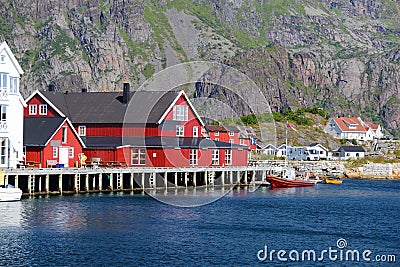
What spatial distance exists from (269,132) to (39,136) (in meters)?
106

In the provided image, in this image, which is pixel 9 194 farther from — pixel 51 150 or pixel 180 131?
pixel 180 131

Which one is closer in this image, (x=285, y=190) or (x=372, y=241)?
(x=372, y=241)

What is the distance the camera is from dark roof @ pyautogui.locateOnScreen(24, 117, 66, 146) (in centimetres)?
7936

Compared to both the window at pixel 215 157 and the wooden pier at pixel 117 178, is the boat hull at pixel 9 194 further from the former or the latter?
the window at pixel 215 157

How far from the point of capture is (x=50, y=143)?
8012 centimetres

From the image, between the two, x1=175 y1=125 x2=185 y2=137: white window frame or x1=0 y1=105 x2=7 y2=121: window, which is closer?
x1=0 y1=105 x2=7 y2=121: window

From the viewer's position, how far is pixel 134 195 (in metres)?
80.4

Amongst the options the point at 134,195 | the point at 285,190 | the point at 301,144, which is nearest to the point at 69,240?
the point at 134,195

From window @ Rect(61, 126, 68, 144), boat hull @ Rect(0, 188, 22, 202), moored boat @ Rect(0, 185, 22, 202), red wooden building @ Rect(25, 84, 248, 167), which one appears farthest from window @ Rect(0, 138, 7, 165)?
red wooden building @ Rect(25, 84, 248, 167)

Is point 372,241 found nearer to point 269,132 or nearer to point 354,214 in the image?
point 354,214

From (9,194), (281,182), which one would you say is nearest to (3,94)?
(9,194)

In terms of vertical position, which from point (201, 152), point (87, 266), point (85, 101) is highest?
point (85, 101)

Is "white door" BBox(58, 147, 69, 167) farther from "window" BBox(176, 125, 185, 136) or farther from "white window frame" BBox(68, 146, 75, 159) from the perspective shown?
"window" BBox(176, 125, 185, 136)

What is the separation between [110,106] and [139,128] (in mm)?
5338
